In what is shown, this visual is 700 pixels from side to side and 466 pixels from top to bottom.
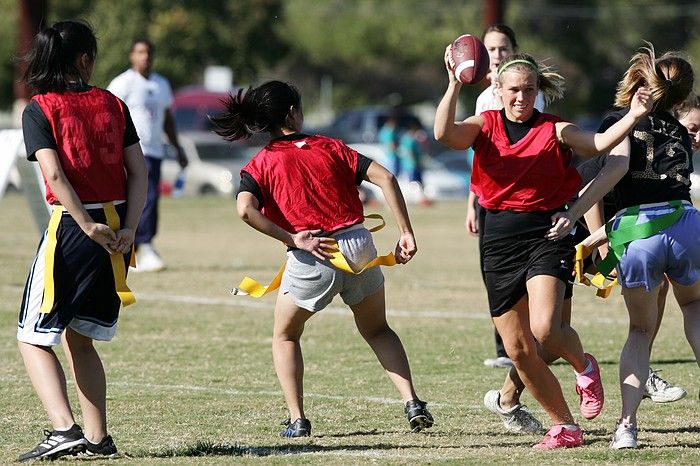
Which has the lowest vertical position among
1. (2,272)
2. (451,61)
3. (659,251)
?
(2,272)

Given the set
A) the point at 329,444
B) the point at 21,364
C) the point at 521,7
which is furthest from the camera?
the point at 521,7

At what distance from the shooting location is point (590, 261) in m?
8.10

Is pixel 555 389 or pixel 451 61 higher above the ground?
pixel 451 61

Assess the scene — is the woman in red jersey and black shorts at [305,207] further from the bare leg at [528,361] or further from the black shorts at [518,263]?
the bare leg at [528,361]

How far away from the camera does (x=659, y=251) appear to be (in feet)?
21.7

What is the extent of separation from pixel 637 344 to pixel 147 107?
8.75 m

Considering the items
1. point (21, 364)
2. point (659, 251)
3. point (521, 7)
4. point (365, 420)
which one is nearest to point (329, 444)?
point (365, 420)

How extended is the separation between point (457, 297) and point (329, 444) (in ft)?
22.3

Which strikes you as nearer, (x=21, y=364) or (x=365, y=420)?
(x=365, y=420)

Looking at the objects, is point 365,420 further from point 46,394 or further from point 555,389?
point 46,394

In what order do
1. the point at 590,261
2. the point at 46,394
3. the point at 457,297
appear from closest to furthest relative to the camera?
the point at 46,394 < the point at 590,261 < the point at 457,297

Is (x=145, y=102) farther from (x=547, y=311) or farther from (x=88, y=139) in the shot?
(x=547, y=311)

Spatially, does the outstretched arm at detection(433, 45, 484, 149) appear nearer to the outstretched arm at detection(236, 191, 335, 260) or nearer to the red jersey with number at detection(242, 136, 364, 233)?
the red jersey with number at detection(242, 136, 364, 233)

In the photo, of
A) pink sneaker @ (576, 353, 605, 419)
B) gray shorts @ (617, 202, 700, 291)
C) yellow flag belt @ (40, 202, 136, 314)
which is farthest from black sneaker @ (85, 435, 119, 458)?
gray shorts @ (617, 202, 700, 291)
